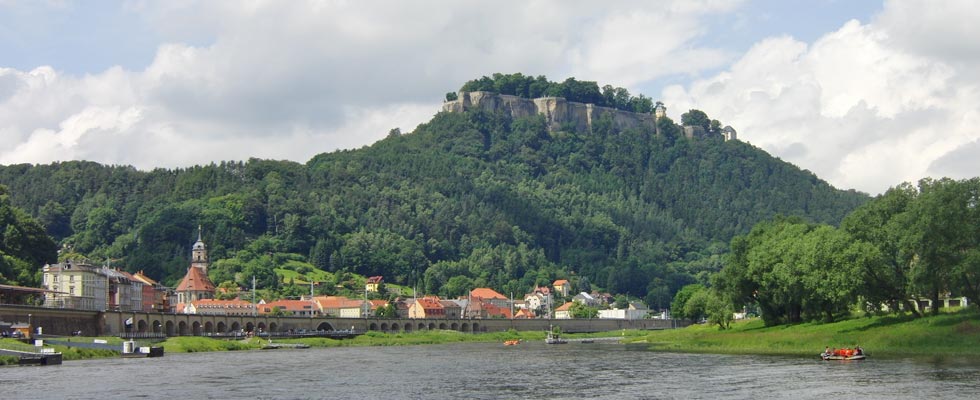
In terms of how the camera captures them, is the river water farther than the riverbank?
No

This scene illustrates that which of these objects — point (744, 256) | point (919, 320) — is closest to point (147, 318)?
point (744, 256)

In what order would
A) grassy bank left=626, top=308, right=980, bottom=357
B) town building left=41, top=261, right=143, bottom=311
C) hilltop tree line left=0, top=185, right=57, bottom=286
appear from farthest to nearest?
hilltop tree line left=0, top=185, right=57, bottom=286, town building left=41, top=261, right=143, bottom=311, grassy bank left=626, top=308, right=980, bottom=357

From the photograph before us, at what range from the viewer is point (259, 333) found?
184m

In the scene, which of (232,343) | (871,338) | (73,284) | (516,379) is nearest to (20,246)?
(73,284)

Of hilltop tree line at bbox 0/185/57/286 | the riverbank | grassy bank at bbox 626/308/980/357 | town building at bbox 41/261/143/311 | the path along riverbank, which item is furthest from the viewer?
hilltop tree line at bbox 0/185/57/286

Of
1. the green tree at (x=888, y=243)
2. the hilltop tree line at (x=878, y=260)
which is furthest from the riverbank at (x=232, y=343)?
the green tree at (x=888, y=243)

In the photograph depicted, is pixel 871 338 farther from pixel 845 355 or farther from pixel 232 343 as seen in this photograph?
pixel 232 343

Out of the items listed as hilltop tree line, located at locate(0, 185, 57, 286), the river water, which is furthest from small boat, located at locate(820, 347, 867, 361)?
hilltop tree line, located at locate(0, 185, 57, 286)

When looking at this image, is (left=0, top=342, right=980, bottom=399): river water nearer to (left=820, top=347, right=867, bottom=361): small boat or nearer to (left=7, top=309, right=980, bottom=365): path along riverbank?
(left=820, top=347, right=867, bottom=361): small boat

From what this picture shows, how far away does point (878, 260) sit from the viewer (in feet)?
334

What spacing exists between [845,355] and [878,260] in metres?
15.3

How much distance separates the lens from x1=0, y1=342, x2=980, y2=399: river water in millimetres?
69250

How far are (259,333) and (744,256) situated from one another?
87903 mm

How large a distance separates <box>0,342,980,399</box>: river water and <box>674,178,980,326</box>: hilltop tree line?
10617mm
